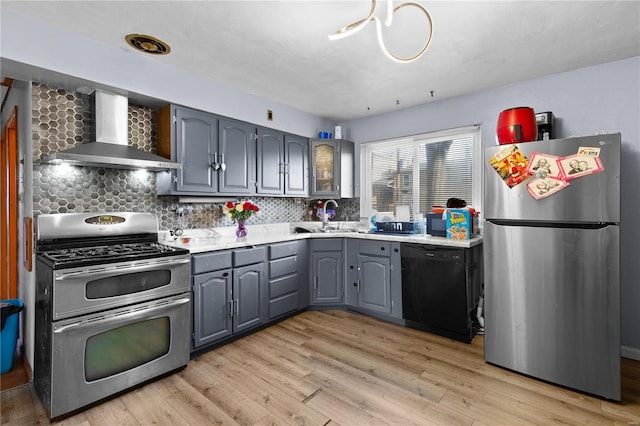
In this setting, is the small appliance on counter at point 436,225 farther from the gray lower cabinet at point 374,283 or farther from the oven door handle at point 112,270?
the oven door handle at point 112,270

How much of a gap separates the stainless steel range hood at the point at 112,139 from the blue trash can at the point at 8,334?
1105 millimetres

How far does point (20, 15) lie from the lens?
193cm

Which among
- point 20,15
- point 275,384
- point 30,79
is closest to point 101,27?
point 20,15

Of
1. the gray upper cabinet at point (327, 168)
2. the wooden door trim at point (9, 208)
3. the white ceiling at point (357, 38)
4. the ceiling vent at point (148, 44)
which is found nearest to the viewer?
the white ceiling at point (357, 38)

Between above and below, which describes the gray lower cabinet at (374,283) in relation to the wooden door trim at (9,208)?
below

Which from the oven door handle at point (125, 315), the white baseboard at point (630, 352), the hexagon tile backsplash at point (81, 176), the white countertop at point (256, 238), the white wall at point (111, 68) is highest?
the white wall at point (111, 68)

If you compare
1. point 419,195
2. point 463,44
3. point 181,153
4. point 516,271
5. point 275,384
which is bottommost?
point 275,384

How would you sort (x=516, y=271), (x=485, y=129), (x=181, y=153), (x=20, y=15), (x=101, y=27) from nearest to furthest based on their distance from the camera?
(x=20, y=15) → (x=101, y=27) → (x=516, y=271) → (x=181, y=153) → (x=485, y=129)

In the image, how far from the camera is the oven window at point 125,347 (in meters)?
1.88

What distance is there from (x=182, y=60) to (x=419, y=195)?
9.17 ft

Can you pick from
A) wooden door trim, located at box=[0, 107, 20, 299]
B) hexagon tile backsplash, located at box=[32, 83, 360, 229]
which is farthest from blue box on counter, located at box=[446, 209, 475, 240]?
wooden door trim, located at box=[0, 107, 20, 299]

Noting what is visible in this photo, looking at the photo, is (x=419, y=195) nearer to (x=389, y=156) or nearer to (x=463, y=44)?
(x=389, y=156)

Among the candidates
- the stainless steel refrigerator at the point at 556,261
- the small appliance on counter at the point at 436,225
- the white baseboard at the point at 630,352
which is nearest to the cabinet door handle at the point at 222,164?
the small appliance on counter at the point at 436,225

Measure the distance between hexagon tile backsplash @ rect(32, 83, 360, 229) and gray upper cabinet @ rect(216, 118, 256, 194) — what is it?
1.34ft
